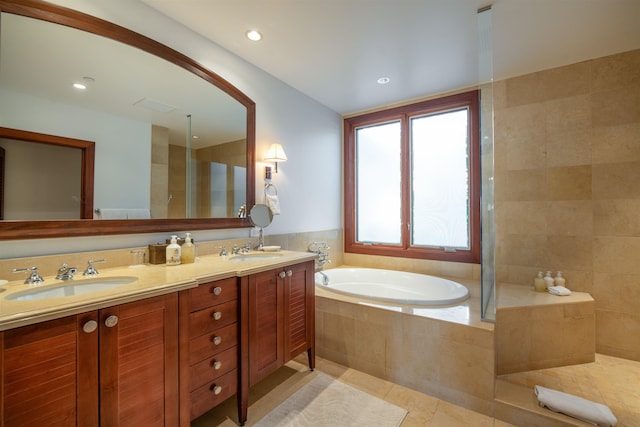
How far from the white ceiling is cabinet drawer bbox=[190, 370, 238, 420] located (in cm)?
214

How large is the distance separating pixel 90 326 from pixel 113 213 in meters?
0.75

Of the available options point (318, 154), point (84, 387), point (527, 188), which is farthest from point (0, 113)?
point (527, 188)

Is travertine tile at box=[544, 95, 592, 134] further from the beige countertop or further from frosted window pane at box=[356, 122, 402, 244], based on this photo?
the beige countertop

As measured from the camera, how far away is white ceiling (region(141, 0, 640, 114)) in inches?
67.8

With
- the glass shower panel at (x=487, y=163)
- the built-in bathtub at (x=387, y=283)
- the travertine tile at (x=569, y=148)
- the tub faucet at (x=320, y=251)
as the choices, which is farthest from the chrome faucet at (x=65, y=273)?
the travertine tile at (x=569, y=148)

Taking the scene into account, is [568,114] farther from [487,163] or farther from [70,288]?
[70,288]

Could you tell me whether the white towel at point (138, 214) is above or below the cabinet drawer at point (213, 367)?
above

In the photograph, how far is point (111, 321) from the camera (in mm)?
1023

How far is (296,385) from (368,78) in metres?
2.62

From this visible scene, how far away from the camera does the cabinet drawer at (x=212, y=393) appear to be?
4.41ft

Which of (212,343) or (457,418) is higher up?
(212,343)

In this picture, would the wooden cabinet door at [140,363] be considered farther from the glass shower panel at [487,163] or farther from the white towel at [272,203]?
the glass shower panel at [487,163]

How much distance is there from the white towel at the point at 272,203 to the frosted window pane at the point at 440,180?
1620mm

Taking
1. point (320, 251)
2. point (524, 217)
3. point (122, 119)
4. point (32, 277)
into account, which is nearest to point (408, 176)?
point (524, 217)
